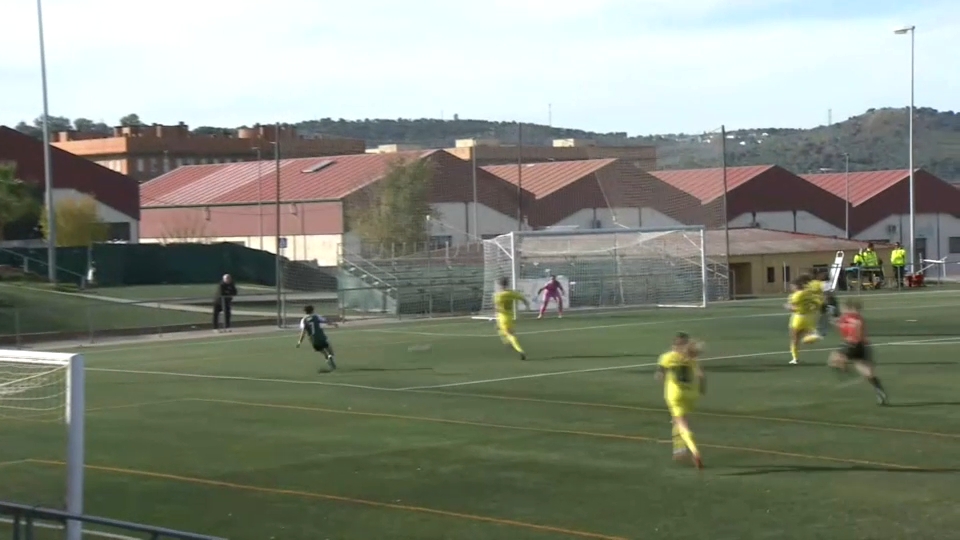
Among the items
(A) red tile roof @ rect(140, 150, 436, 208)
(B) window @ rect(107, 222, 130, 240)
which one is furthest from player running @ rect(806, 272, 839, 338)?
(B) window @ rect(107, 222, 130, 240)

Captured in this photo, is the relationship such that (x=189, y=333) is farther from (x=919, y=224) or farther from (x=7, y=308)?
(x=919, y=224)

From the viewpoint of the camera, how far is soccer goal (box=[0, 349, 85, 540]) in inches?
545

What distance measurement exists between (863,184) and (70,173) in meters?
48.5

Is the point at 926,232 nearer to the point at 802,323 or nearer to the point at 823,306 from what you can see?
the point at 823,306

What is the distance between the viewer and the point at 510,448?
1933cm

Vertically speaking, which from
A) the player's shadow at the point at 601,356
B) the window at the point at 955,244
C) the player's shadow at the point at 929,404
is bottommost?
the player's shadow at the point at 929,404

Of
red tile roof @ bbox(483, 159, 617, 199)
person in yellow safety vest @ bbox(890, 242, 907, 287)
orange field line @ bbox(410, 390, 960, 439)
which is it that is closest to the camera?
orange field line @ bbox(410, 390, 960, 439)

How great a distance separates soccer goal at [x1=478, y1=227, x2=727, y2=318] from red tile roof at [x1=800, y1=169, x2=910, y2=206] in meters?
39.0

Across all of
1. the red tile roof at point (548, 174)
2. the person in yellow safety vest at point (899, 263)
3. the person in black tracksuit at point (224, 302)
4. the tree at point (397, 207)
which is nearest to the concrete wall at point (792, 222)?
the red tile roof at point (548, 174)

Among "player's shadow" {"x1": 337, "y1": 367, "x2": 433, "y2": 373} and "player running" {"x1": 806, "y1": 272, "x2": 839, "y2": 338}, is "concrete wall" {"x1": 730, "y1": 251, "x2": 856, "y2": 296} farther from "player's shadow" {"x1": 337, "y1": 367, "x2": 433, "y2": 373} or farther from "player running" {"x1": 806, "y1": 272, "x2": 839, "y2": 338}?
"player's shadow" {"x1": 337, "y1": 367, "x2": 433, "y2": 373}

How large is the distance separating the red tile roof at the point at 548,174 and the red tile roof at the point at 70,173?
796 inches

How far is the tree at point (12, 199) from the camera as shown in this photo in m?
66.7

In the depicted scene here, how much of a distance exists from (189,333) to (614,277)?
15.7 metres

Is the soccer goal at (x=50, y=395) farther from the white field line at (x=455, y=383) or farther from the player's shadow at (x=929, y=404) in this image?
the player's shadow at (x=929, y=404)
